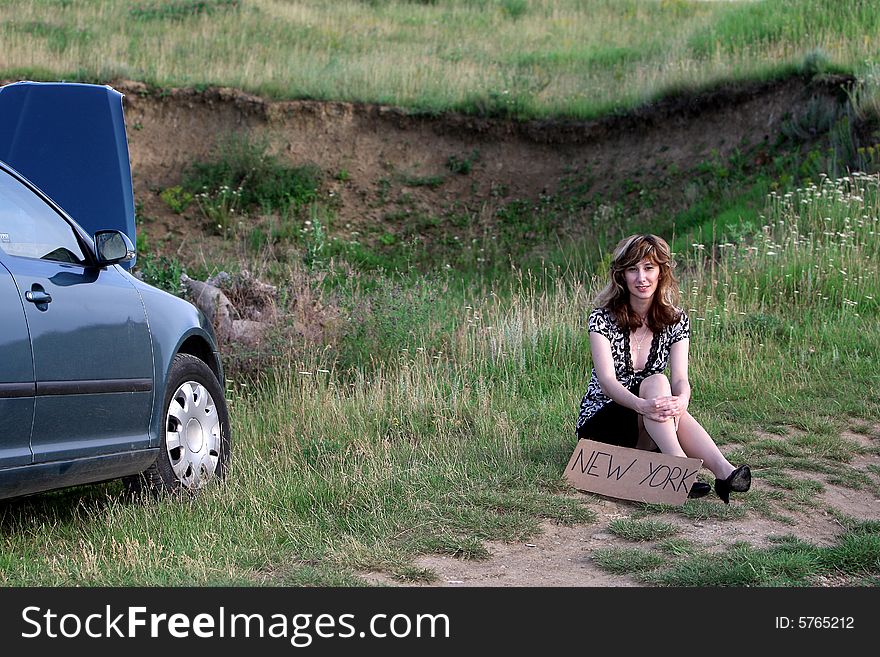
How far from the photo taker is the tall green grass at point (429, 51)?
19.2 meters

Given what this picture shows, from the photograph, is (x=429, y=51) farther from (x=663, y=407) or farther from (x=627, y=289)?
(x=663, y=407)

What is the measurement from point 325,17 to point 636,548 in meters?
23.9

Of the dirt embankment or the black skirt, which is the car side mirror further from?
the dirt embankment

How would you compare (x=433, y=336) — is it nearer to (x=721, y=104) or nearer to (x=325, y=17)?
(x=721, y=104)

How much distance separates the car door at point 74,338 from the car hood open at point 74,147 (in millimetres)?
1590

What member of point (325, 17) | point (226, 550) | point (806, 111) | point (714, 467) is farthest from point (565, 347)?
point (325, 17)

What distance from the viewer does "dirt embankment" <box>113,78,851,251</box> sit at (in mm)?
19250

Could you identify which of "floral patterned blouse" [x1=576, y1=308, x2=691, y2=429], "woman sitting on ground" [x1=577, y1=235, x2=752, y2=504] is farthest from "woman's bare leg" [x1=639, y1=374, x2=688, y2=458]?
"floral patterned blouse" [x1=576, y1=308, x2=691, y2=429]

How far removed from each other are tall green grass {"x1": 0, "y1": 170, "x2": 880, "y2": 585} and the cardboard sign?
0.14 m

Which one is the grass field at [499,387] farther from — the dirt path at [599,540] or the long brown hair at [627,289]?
the long brown hair at [627,289]

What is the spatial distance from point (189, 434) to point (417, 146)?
15495 millimetres

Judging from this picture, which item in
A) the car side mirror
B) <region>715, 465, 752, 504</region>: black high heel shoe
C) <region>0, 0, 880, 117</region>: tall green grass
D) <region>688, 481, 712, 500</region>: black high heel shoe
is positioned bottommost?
<region>688, 481, 712, 500</region>: black high heel shoe

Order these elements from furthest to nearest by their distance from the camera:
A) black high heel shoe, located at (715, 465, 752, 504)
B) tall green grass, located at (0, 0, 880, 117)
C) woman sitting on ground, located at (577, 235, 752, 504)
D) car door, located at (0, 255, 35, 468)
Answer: tall green grass, located at (0, 0, 880, 117)
woman sitting on ground, located at (577, 235, 752, 504)
black high heel shoe, located at (715, 465, 752, 504)
car door, located at (0, 255, 35, 468)

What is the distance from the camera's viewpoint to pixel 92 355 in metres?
4.86
